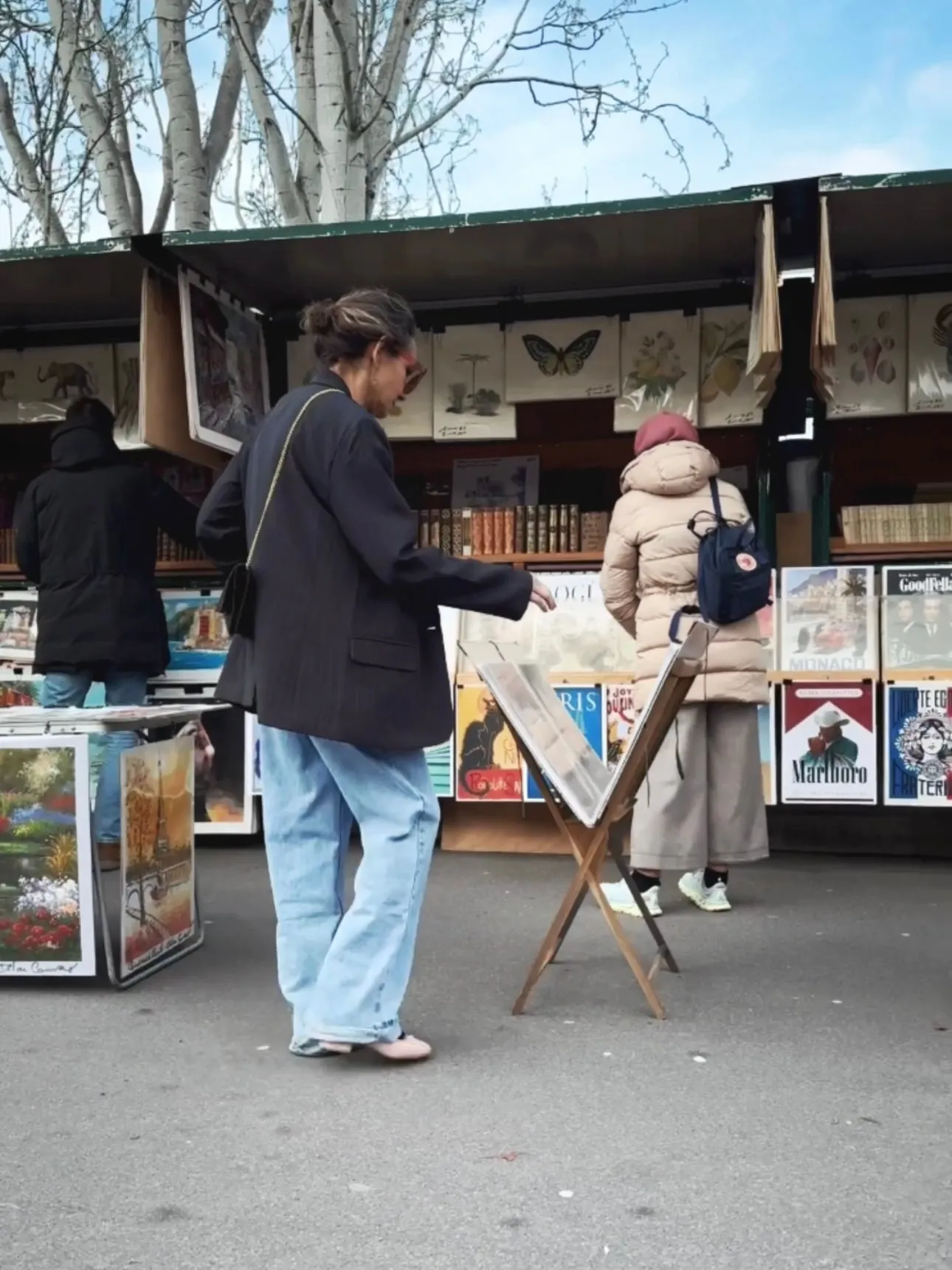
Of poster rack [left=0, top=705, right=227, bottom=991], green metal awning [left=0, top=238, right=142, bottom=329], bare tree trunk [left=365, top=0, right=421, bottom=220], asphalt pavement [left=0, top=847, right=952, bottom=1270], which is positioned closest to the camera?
asphalt pavement [left=0, top=847, right=952, bottom=1270]

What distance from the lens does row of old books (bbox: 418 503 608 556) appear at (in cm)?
641

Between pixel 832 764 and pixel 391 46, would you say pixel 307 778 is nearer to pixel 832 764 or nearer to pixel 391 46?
pixel 832 764

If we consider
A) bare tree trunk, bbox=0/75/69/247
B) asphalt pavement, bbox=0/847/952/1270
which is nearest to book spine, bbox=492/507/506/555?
asphalt pavement, bbox=0/847/952/1270

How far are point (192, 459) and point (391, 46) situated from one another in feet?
18.4

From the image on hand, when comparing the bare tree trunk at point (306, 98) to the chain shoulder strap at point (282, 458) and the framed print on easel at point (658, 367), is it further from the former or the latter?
the chain shoulder strap at point (282, 458)

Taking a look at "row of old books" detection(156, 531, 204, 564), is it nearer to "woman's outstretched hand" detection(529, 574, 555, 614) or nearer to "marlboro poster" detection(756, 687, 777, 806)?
"marlboro poster" detection(756, 687, 777, 806)

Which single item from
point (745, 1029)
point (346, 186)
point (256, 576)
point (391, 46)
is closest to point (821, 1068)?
point (745, 1029)

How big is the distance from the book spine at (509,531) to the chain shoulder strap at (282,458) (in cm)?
338

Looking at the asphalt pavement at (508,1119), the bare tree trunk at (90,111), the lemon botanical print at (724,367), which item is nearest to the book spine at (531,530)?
the lemon botanical print at (724,367)

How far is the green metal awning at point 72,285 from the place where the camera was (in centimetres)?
570

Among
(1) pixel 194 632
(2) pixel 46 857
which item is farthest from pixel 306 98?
(2) pixel 46 857

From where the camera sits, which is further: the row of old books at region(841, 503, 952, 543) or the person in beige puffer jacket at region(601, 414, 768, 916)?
the row of old books at region(841, 503, 952, 543)

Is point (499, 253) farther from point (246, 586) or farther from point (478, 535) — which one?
point (246, 586)

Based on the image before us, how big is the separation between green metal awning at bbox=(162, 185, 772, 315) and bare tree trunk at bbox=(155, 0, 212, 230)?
11.8ft
